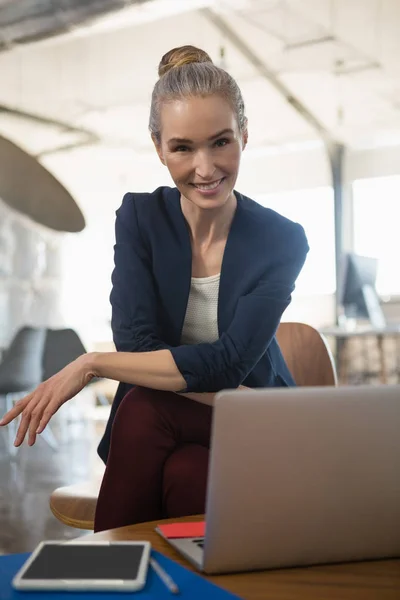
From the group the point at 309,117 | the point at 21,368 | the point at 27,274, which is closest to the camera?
the point at 21,368

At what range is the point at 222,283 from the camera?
154 cm

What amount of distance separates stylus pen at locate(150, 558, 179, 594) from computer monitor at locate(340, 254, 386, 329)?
16.1 ft

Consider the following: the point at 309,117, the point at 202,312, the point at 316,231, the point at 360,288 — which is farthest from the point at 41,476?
the point at 316,231

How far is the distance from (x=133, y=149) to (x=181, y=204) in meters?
6.62

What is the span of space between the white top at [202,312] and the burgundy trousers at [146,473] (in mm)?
296

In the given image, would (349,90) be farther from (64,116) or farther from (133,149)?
(64,116)

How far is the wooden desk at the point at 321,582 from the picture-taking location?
0.79m

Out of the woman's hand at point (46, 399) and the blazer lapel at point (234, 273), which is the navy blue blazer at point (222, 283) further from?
the woman's hand at point (46, 399)

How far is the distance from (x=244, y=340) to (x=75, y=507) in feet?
1.55

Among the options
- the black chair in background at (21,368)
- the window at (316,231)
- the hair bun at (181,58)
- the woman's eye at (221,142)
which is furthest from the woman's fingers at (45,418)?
the window at (316,231)

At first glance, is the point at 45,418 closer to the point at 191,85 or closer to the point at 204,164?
the point at 204,164

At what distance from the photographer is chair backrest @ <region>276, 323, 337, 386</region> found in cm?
182

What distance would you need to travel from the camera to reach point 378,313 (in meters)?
5.76

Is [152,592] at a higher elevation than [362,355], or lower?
lower
